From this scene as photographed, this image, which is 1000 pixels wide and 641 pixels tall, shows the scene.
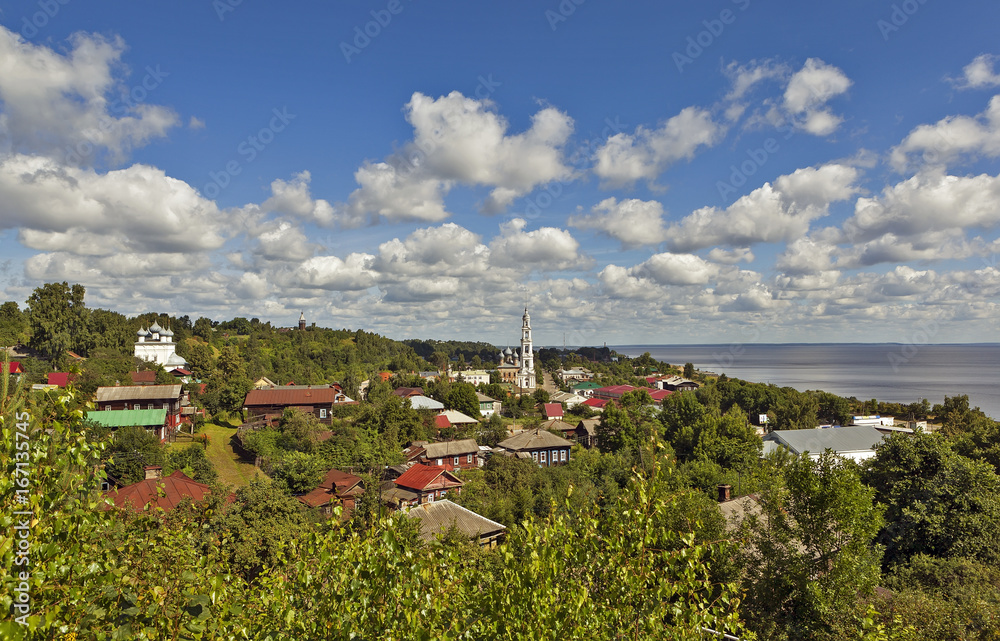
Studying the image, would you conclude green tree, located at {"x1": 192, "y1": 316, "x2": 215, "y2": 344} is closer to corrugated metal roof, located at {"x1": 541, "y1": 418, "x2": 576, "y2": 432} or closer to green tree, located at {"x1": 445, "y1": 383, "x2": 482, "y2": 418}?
green tree, located at {"x1": 445, "y1": 383, "x2": 482, "y2": 418}

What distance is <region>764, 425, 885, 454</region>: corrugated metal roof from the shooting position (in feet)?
154

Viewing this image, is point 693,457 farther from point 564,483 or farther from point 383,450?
point 383,450

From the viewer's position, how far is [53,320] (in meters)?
56.1

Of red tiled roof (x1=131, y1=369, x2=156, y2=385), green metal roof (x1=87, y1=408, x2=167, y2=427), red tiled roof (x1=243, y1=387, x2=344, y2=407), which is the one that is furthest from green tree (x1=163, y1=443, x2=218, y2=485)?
red tiled roof (x1=131, y1=369, x2=156, y2=385)

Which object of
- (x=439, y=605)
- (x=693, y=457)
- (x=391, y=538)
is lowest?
(x=693, y=457)

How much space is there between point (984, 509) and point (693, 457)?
1026 inches

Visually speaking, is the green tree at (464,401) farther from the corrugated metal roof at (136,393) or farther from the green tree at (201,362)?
the corrugated metal roof at (136,393)

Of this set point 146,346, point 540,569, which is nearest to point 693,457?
point 540,569

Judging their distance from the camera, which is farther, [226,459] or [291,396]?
[291,396]

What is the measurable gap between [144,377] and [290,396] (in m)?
18.9

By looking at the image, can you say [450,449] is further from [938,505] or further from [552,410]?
[938,505]

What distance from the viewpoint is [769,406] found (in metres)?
73.3

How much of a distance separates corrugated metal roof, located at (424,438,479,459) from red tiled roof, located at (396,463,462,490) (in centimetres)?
665

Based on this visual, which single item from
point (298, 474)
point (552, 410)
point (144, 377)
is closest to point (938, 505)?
point (298, 474)
